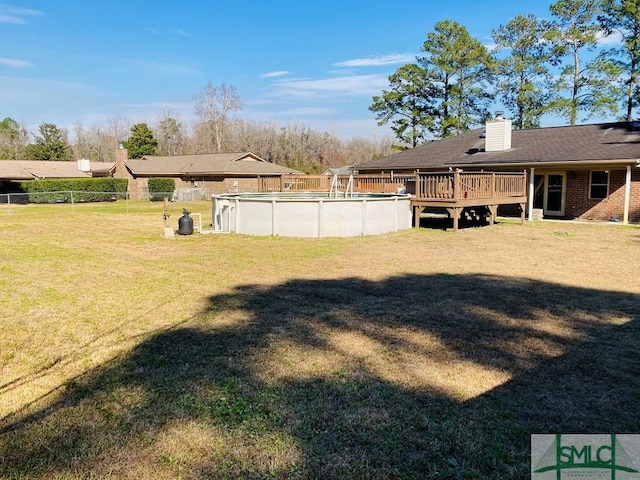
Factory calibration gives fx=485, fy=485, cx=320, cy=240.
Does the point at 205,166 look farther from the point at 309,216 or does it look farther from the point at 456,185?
the point at 456,185

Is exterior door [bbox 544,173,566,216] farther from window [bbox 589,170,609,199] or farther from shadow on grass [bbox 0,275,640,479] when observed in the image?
shadow on grass [bbox 0,275,640,479]

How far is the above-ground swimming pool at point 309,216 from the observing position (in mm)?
13258

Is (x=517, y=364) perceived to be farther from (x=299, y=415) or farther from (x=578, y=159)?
(x=578, y=159)

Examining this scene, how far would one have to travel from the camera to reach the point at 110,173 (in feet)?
137

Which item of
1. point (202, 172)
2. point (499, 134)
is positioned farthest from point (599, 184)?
point (202, 172)

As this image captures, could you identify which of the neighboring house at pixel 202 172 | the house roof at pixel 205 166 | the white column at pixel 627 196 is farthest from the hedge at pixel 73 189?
the white column at pixel 627 196

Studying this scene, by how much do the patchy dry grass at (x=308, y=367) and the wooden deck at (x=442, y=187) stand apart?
19.1 feet

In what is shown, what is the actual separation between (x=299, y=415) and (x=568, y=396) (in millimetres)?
2033

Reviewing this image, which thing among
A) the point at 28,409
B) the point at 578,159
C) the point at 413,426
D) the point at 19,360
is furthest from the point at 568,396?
the point at 578,159

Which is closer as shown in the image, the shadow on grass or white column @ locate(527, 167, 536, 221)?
the shadow on grass

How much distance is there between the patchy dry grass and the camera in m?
2.91

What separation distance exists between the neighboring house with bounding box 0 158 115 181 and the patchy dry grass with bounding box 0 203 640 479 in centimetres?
3189

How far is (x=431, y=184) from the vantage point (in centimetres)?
1500

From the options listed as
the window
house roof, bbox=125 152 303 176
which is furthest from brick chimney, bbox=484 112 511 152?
house roof, bbox=125 152 303 176
